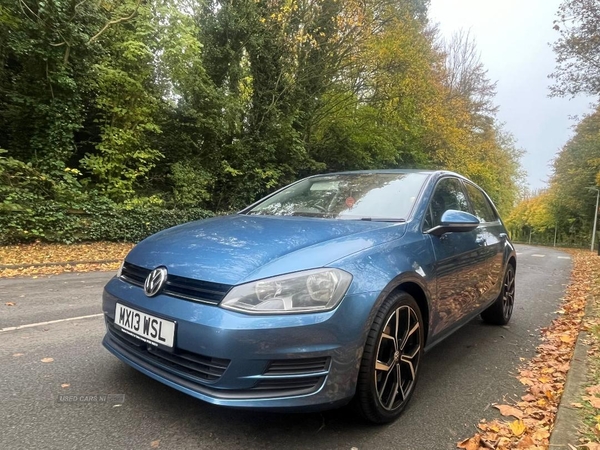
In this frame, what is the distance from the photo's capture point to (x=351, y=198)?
3197 mm

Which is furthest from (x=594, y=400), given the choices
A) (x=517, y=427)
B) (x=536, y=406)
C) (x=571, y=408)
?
(x=517, y=427)

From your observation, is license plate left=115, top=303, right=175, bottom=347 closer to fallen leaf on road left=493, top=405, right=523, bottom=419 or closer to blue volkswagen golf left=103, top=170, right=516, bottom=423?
blue volkswagen golf left=103, top=170, right=516, bottom=423

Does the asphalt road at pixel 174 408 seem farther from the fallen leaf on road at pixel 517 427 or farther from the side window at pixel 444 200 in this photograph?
the side window at pixel 444 200

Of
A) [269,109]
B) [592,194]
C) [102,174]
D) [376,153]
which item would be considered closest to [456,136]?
[376,153]

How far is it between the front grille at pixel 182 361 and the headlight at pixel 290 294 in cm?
29

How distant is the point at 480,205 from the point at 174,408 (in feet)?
11.8

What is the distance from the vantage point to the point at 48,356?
3146 mm

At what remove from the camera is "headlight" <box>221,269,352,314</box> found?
6.29ft

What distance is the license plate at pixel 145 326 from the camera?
200 cm

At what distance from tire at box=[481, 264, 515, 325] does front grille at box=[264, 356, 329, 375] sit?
3129 mm

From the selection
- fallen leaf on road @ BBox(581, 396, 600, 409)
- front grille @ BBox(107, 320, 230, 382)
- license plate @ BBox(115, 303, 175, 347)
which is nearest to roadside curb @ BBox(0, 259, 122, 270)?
license plate @ BBox(115, 303, 175, 347)

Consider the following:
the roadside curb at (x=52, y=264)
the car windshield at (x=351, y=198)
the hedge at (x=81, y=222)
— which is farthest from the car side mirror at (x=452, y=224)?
the hedge at (x=81, y=222)

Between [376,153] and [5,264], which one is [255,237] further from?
[376,153]

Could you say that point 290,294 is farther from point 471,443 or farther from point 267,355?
point 471,443
